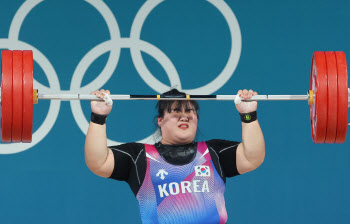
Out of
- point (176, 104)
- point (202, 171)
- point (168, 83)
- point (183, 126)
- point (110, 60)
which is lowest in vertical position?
point (202, 171)

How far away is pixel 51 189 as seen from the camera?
4.31m

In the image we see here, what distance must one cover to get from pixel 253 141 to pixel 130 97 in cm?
57

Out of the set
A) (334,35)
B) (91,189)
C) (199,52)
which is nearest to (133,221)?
(91,189)

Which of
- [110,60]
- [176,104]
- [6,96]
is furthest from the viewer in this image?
[110,60]

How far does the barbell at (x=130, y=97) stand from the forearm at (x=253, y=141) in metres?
0.13

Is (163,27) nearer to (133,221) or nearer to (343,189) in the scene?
(133,221)

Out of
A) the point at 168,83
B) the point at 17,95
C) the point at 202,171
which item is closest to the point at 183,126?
the point at 202,171

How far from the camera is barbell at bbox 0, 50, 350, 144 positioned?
3.23 metres

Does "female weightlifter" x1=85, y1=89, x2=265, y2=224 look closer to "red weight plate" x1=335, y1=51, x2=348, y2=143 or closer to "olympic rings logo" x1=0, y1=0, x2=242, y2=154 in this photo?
"red weight plate" x1=335, y1=51, x2=348, y2=143

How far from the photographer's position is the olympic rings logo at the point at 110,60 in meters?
4.31

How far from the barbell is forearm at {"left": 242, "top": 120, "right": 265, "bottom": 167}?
0.13 meters

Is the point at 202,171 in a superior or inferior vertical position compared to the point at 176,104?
inferior

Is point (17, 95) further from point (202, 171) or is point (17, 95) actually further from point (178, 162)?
point (202, 171)

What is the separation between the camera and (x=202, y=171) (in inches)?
136
